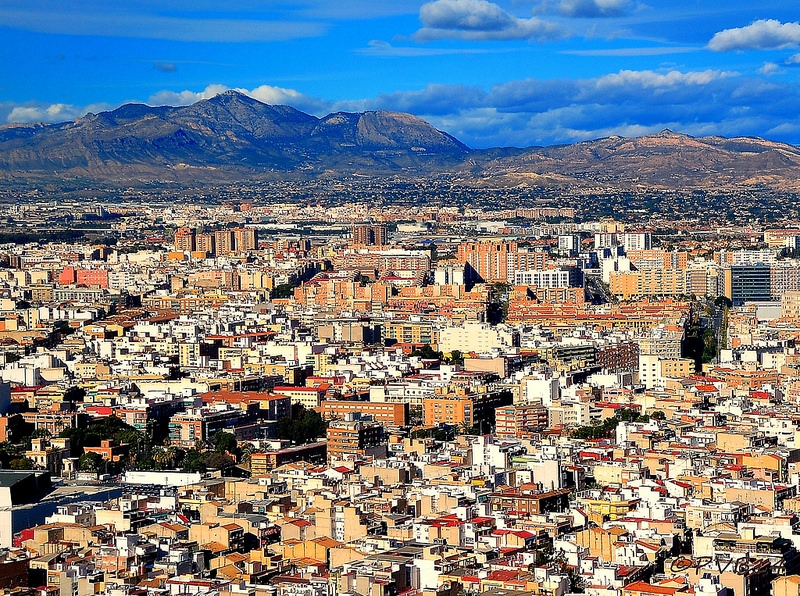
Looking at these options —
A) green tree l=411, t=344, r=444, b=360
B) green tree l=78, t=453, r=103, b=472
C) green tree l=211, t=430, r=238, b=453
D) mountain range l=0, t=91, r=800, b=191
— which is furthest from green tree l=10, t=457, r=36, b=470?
mountain range l=0, t=91, r=800, b=191

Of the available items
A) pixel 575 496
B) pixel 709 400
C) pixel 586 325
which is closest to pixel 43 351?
pixel 586 325

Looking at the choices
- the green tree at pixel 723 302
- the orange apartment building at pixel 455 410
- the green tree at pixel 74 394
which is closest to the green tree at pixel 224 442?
the orange apartment building at pixel 455 410

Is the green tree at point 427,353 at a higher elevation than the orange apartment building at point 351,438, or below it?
higher

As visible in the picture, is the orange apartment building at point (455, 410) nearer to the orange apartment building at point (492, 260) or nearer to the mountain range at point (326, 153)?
the orange apartment building at point (492, 260)

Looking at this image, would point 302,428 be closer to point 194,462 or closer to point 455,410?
point 455,410

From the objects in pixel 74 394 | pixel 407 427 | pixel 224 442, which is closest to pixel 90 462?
pixel 224 442

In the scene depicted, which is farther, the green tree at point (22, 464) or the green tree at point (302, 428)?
the green tree at point (302, 428)
